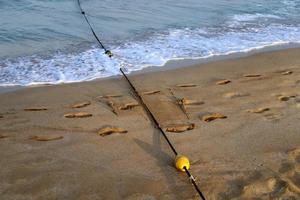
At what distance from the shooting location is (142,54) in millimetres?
6805

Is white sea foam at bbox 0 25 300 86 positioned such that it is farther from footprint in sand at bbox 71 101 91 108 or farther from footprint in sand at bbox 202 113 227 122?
footprint in sand at bbox 202 113 227 122

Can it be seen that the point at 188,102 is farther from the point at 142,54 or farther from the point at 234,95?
the point at 142,54

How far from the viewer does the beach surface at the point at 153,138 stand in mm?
3223

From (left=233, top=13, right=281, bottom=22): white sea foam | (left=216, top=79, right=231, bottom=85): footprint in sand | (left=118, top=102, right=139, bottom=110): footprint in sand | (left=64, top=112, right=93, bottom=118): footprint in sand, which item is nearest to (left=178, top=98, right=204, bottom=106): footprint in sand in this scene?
(left=118, top=102, right=139, bottom=110): footprint in sand

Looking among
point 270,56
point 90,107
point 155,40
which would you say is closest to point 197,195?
point 90,107

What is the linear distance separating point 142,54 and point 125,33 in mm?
1222

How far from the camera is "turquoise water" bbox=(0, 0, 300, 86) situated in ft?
20.4

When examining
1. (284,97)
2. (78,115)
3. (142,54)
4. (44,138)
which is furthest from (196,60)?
(44,138)

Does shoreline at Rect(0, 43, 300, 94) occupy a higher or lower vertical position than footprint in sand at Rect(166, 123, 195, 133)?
lower

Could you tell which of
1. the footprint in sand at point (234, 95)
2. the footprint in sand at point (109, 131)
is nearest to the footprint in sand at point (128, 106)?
the footprint in sand at point (109, 131)

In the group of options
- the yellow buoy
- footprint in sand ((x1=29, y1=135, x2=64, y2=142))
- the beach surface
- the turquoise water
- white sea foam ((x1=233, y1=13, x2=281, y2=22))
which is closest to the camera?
the beach surface

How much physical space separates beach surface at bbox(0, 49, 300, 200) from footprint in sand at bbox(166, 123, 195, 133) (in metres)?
0.02

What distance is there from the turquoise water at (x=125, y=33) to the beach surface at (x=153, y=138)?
758mm

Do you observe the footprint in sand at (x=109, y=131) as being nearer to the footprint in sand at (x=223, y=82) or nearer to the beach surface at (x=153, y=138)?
the beach surface at (x=153, y=138)
